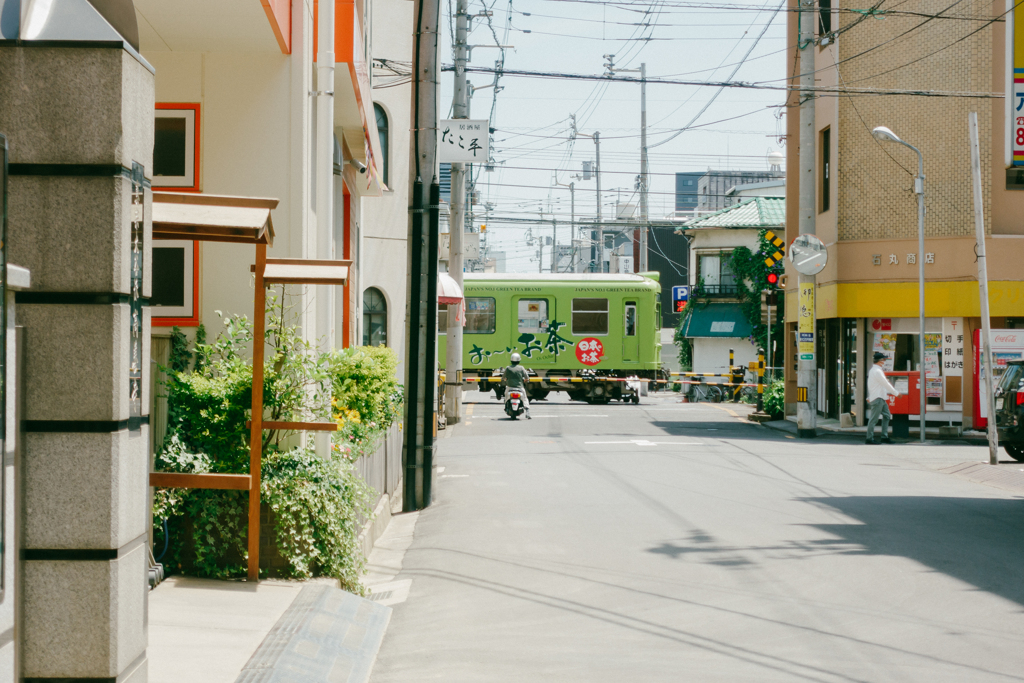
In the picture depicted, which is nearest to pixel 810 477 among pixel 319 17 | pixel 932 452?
pixel 932 452

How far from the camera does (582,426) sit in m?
22.6

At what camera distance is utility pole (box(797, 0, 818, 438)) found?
22172 mm

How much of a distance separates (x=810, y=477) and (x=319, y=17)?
29.9 ft

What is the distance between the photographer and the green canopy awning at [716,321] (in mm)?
44594

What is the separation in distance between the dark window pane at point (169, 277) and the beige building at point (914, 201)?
1678 cm

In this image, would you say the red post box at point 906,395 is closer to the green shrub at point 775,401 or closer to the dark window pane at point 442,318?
the green shrub at point 775,401

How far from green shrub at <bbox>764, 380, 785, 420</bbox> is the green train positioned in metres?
5.82

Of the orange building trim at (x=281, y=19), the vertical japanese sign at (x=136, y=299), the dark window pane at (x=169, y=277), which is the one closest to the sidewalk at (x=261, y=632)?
the vertical japanese sign at (x=136, y=299)

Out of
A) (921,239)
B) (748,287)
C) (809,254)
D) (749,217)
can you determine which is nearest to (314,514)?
(809,254)

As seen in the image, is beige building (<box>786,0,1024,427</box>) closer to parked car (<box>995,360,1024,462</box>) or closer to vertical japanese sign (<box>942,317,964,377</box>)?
vertical japanese sign (<box>942,317,964,377</box>)

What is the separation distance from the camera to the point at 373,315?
24375 mm

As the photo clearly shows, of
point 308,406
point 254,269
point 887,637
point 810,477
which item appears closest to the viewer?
point 887,637

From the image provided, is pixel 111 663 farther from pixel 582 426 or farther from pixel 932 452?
pixel 582 426

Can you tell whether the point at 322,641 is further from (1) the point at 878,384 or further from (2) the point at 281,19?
(1) the point at 878,384
